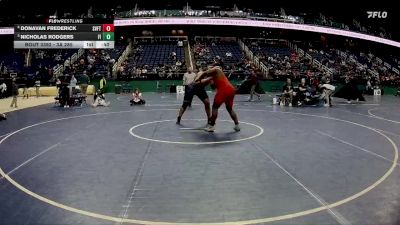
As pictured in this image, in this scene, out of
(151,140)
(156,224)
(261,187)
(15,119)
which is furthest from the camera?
(15,119)

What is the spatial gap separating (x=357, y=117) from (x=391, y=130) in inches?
107

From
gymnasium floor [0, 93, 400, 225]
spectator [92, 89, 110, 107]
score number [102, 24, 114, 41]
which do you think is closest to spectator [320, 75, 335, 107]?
gymnasium floor [0, 93, 400, 225]

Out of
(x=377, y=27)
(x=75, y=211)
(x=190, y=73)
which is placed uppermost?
(x=377, y=27)

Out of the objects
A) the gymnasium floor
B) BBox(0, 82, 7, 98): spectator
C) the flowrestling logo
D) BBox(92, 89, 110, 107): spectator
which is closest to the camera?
the gymnasium floor

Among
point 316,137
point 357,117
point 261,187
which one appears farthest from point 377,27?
point 261,187

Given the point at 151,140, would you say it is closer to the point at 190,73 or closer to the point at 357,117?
the point at 190,73

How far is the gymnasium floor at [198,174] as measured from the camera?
4266 millimetres

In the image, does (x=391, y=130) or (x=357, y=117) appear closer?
(x=391, y=130)

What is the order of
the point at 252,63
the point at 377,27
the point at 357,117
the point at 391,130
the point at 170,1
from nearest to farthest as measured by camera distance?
the point at 391,130, the point at 357,117, the point at 252,63, the point at 170,1, the point at 377,27

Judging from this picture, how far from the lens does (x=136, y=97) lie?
17094 millimetres
